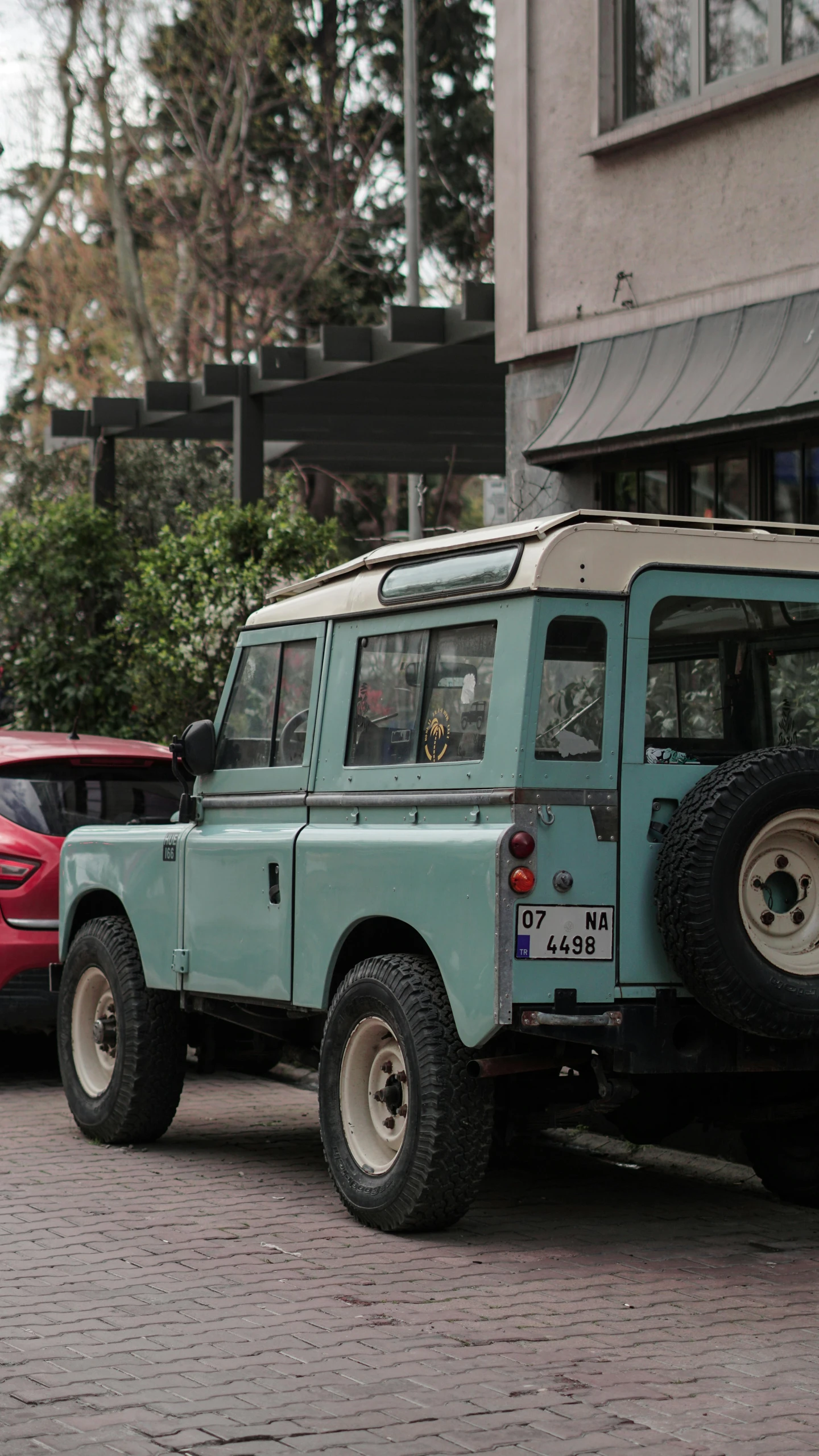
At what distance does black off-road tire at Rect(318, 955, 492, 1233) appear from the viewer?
6461mm

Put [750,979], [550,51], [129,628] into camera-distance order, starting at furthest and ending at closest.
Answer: [129,628] < [550,51] < [750,979]

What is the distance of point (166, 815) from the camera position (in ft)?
35.1

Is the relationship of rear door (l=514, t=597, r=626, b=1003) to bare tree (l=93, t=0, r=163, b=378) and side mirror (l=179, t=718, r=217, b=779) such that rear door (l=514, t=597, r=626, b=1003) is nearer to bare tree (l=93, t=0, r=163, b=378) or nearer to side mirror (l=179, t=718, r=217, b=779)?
side mirror (l=179, t=718, r=217, b=779)

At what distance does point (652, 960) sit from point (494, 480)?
659 inches

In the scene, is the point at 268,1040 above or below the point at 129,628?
below

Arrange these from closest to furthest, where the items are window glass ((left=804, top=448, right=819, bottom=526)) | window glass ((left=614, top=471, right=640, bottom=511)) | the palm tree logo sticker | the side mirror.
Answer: the palm tree logo sticker → the side mirror → window glass ((left=804, top=448, right=819, bottom=526)) → window glass ((left=614, top=471, right=640, bottom=511))

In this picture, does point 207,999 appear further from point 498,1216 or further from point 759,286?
point 759,286

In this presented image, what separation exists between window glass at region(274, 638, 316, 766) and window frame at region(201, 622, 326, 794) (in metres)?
0.03

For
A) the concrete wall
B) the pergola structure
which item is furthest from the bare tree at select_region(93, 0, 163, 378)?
the concrete wall

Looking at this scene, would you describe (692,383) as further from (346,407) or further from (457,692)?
(346,407)

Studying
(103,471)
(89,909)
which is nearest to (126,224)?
(103,471)

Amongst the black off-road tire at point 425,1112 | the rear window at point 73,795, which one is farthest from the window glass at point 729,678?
the rear window at point 73,795

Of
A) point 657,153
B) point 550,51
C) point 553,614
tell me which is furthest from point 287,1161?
point 550,51

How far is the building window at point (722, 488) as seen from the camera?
36.8 feet
